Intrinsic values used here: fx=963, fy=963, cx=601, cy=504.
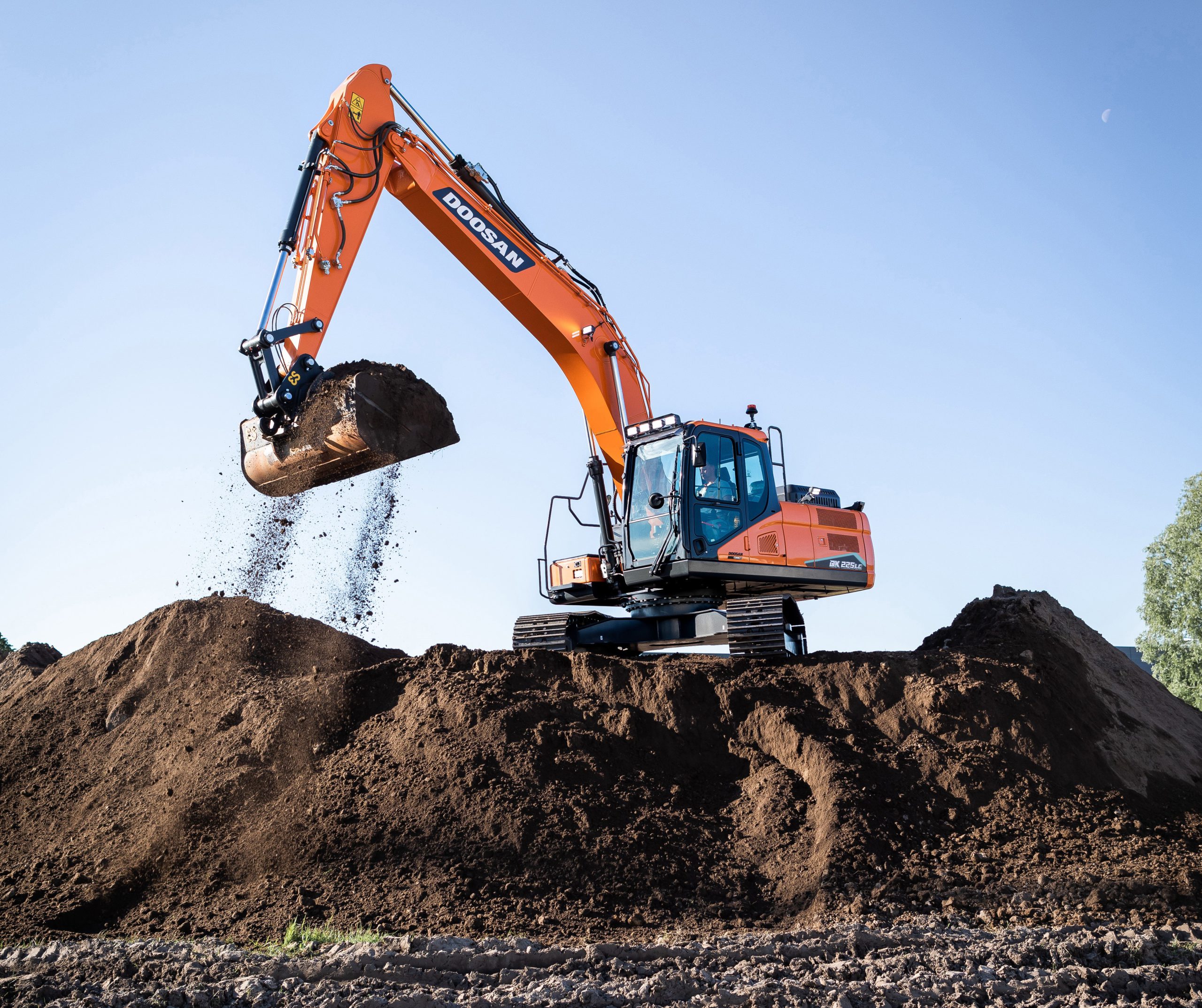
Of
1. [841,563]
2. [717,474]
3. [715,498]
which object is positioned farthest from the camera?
[841,563]

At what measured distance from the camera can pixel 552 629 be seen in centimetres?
1098

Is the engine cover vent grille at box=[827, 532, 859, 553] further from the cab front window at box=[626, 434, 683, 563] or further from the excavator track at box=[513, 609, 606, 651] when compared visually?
the excavator track at box=[513, 609, 606, 651]

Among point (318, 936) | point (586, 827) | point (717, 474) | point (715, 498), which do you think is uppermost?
point (717, 474)

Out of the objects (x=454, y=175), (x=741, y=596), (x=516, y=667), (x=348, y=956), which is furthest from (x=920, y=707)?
(x=454, y=175)

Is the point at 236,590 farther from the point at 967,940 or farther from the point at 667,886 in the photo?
the point at 967,940

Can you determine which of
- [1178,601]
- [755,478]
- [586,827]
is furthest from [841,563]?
[1178,601]

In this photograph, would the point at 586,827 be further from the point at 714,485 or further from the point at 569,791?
the point at 714,485

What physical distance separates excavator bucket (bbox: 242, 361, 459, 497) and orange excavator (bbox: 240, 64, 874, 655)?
1.7 inches

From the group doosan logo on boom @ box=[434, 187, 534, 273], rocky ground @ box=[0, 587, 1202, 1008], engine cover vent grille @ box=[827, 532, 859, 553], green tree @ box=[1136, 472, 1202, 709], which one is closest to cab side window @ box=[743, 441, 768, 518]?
engine cover vent grille @ box=[827, 532, 859, 553]

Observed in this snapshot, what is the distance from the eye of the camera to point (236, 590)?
902cm

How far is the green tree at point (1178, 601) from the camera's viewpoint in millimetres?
24391

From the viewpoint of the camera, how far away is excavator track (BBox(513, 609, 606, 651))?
35.8ft

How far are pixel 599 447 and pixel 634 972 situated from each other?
7.03m

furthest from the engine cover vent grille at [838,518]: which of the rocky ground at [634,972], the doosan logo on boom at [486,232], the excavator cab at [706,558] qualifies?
the rocky ground at [634,972]
